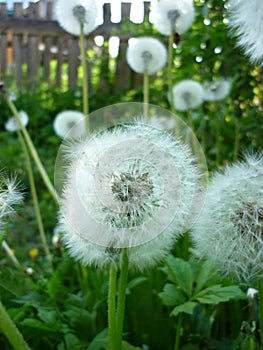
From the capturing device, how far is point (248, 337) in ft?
3.40

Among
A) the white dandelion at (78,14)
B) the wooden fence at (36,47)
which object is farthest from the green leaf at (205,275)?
the wooden fence at (36,47)

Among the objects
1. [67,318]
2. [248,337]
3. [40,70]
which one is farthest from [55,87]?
[248,337]

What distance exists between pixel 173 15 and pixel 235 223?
3.58ft

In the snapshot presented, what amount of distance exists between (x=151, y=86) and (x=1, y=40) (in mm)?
2941

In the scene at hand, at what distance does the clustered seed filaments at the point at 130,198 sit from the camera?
2.72 ft

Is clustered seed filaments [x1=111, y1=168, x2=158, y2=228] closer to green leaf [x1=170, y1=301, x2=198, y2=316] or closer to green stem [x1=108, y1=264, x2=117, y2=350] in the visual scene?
green stem [x1=108, y1=264, x2=117, y2=350]

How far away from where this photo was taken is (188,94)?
2.23 metres

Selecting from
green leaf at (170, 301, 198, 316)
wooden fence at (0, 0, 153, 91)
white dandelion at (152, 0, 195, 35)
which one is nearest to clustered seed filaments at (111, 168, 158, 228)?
green leaf at (170, 301, 198, 316)

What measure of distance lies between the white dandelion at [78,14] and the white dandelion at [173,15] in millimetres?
232

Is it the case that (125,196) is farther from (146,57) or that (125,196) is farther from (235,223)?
(146,57)

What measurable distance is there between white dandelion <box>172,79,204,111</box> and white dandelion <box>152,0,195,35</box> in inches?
15.5

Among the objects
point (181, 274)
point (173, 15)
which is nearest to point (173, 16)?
point (173, 15)

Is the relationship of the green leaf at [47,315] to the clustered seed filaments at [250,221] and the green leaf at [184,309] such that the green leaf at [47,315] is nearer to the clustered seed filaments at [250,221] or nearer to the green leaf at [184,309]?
the green leaf at [184,309]

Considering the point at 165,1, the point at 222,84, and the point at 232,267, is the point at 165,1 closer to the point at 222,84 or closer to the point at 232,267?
the point at 222,84
